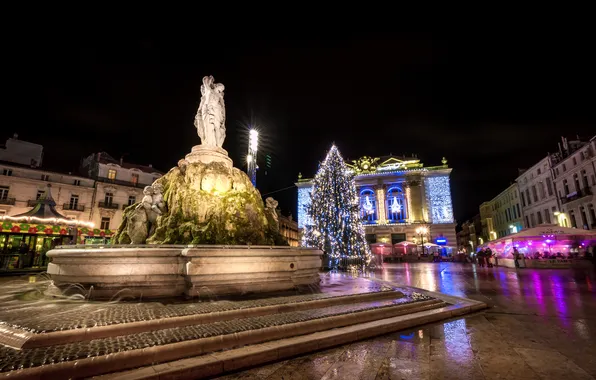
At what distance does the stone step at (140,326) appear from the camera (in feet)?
11.8

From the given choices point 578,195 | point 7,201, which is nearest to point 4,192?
point 7,201

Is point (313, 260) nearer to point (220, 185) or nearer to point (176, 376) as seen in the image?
point (220, 185)

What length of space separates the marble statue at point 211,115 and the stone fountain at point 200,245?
0.04m

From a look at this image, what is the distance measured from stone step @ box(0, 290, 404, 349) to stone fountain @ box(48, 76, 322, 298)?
53.4 inches

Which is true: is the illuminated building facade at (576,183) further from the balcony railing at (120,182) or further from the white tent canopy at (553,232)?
the balcony railing at (120,182)

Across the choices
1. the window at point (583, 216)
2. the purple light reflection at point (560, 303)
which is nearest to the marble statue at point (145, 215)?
the purple light reflection at point (560, 303)

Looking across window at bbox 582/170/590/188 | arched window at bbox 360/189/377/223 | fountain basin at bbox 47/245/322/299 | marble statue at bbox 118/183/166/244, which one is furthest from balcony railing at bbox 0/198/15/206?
window at bbox 582/170/590/188

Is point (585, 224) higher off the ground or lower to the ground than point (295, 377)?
higher

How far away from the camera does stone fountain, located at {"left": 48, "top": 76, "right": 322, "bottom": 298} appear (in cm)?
627

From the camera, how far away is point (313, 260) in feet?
29.3

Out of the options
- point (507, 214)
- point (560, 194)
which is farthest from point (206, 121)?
point (507, 214)

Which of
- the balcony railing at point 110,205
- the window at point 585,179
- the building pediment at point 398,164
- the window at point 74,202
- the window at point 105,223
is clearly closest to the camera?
the window at point 585,179

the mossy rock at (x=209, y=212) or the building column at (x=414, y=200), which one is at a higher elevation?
the building column at (x=414, y=200)

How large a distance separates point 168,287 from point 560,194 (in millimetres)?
44557
